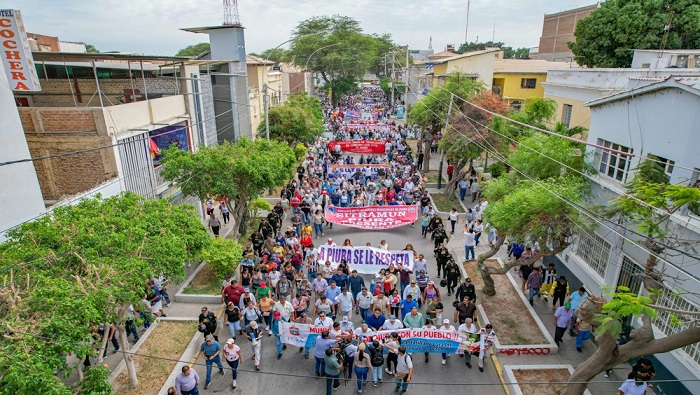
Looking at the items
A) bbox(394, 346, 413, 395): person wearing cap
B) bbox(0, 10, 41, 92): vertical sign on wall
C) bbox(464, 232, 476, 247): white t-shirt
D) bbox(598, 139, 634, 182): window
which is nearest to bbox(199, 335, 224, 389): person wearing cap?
bbox(394, 346, 413, 395): person wearing cap

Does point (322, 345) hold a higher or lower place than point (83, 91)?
lower

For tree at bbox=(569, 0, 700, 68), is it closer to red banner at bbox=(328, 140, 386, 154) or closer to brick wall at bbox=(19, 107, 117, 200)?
red banner at bbox=(328, 140, 386, 154)

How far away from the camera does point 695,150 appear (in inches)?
351

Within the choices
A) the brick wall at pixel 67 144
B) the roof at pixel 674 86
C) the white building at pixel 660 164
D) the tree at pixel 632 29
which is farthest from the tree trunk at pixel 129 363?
the tree at pixel 632 29

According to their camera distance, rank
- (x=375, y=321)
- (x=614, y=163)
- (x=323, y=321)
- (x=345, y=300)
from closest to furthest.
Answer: (x=323, y=321)
(x=375, y=321)
(x=345, y=300)
(x=614, y=163)

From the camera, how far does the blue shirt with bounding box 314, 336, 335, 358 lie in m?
9.35

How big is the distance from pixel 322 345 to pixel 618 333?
568cm

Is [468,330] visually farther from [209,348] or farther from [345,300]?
[209,348]

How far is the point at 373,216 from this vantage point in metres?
18.5

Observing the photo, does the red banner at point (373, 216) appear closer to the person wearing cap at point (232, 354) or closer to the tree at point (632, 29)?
the person wearing cap at point (232, 354)

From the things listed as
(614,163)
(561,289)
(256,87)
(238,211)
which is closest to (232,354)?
(238,211)

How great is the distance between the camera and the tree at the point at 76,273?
19.4 ft

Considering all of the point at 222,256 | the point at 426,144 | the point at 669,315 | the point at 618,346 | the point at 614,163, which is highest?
the point at 614,163

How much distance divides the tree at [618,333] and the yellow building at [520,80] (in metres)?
31.4
